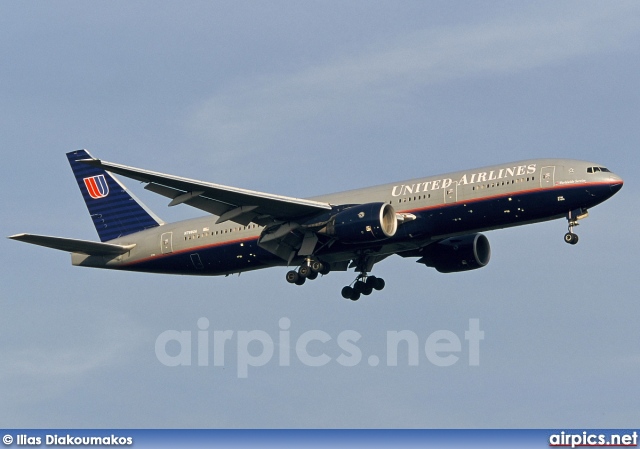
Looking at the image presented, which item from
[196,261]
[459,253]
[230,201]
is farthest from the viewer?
[459,253]

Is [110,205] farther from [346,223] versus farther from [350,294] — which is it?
[346,223]

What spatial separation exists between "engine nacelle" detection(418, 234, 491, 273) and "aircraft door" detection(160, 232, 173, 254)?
1214 centimetres

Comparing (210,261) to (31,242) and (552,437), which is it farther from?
(552,437)

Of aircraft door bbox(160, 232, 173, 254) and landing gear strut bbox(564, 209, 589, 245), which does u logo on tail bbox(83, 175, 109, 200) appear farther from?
landing gear strut bbox(564, 209, 589, 245)

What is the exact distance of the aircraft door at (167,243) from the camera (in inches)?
2405

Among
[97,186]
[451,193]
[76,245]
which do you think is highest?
[97,186]

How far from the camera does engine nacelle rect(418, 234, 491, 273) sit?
61.8 m

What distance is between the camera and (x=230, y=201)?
56.0m

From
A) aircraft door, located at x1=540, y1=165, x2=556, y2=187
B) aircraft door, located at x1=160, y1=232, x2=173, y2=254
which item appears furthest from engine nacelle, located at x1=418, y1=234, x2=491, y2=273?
aircraft door, located at x1=160, y1=232, x2=173, y2=254

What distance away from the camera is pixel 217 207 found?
5647cm

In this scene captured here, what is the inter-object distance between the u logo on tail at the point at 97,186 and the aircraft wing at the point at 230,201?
10993 millimetres

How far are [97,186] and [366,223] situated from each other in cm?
1788

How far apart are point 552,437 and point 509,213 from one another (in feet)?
38.2

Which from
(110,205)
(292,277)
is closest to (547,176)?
(292,277)
